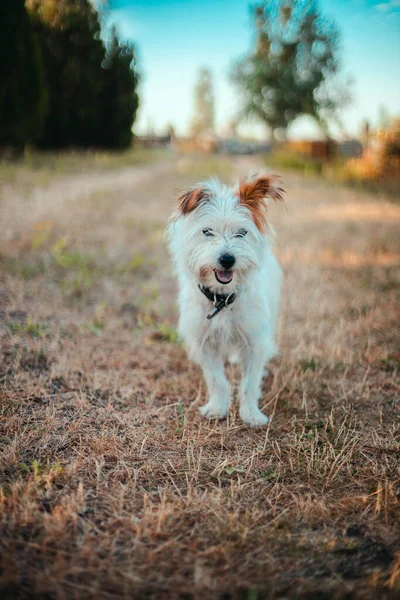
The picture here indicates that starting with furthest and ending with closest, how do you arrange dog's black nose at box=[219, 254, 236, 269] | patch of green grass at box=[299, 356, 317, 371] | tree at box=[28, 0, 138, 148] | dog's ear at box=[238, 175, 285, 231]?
tree at box=[28, 0, 138, 148] → patch of green grass at box=[299, 356, 317, 371] → dog's ear at box=[238, 175, 285, 231] → dog's black nose at box=[219, 254, 236, 269]

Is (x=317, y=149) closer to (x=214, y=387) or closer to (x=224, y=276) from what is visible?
(x=224, y=276)

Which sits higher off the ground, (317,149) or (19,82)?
(317,149)

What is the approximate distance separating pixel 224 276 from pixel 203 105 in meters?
67.6

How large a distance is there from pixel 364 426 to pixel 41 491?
232 centimetres

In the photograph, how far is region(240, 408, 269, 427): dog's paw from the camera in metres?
3.22

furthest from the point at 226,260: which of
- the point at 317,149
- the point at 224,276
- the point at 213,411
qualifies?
the point at 317,149

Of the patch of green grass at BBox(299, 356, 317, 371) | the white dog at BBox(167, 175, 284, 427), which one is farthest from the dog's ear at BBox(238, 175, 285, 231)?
the patch of green grass at BBox(299, 356, 317, 371)

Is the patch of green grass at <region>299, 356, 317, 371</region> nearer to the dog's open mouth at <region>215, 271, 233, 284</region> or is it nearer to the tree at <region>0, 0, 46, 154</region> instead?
the dog's open mouth at <region>215, 271, 233, 284</region>

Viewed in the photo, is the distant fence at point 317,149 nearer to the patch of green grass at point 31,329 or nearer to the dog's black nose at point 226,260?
the patch of green grass at point 31,329

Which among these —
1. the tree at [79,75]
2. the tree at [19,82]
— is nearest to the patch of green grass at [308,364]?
the tree at [19,82]

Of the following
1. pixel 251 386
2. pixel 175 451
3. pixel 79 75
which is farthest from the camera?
pixel 79 75

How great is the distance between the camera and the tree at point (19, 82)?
400 inches

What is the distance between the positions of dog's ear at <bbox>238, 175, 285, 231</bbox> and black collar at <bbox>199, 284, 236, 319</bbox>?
65 centimetres

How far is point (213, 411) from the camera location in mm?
3328
